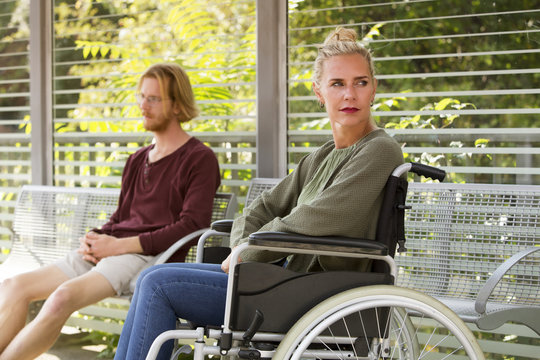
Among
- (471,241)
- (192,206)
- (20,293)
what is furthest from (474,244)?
(20,293)

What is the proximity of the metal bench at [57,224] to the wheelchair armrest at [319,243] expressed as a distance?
2125mm

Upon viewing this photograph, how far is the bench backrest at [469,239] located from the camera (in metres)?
2.88

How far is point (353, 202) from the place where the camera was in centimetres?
204

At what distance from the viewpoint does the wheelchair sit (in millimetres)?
1911

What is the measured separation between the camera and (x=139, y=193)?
340 centimetres

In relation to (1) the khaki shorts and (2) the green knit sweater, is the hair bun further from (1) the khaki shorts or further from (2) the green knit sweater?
(1) the khaki shorts

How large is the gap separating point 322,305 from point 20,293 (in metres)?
1.61

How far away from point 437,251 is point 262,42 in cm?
135

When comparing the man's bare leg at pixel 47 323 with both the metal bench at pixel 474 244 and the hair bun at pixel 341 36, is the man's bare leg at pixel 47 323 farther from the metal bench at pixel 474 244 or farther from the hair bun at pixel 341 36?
the hair bun at pixel 341 36

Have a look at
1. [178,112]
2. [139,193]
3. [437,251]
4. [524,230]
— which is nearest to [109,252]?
[139,193]

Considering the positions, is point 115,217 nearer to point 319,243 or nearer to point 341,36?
point 341,36

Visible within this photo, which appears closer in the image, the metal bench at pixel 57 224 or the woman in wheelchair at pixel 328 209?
the woman in wheelchair at pixel 328 209

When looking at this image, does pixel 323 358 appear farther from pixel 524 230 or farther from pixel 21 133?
pixel 21 133

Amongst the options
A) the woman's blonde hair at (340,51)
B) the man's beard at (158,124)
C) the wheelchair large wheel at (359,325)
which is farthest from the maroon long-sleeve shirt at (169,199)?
the wheelchair large wheel at (359,325)
